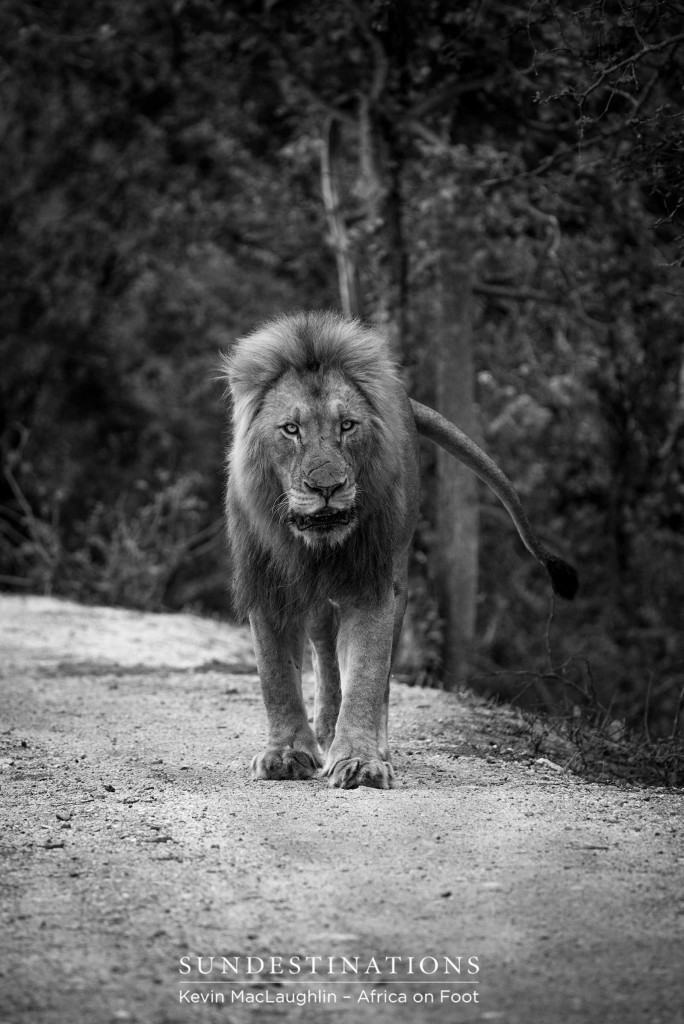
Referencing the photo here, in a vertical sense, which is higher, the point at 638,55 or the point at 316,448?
the point at 638,55

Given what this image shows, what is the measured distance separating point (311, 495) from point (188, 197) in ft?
31.5

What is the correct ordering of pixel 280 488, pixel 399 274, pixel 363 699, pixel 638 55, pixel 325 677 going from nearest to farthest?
1. pixel 363 699
2. pixel 280 488
3. pixel 638 55
4. pixel 325 677
5. pixel 399 274

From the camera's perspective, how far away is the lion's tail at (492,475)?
18.9 feet

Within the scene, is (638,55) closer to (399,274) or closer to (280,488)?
(280,488)

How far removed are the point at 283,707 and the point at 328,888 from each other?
1.54 meters

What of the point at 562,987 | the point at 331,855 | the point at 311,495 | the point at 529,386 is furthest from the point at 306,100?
the point at 562,987

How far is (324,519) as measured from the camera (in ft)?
15.0

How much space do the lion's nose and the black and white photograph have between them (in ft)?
0.03

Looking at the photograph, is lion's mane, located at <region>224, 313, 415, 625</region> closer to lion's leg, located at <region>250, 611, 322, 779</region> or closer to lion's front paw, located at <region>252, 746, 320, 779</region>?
lion's leg, located at <region>250, 611, 322, 779</region>

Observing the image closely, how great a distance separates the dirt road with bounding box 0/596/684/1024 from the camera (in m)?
2.74

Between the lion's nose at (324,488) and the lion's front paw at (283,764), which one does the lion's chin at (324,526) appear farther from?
the lion's front paw at (283,764)

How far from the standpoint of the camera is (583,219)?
9.26m

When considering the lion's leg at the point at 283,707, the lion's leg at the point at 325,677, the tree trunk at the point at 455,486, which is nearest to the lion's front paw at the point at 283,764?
the lion's leg at the point at 283,707

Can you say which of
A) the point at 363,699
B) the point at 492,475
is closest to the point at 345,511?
the point at 363,699
